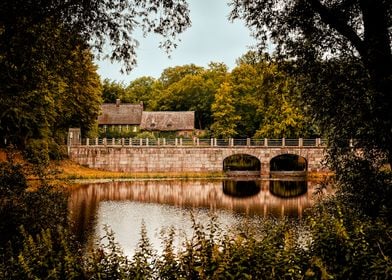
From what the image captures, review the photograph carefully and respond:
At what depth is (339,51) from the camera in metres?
9.04

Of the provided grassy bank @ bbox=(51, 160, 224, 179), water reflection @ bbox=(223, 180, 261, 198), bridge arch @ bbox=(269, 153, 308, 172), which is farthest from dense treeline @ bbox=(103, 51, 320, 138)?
grassy bank @ bbox=(51, 160, 224, 179)

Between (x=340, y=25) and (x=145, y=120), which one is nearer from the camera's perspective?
(x=340, y=25)

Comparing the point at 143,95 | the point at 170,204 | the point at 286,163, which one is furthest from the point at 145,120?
the point at 170,204

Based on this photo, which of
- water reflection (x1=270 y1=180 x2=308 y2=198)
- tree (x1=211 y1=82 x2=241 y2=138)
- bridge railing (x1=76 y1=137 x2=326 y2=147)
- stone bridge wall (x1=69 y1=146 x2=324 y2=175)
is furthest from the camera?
tree (x1=211 y1=82 x2=241 y2=138)

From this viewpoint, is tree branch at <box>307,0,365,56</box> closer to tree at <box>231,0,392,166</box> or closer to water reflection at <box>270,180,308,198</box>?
tree at <box>231,0,392,166</box>

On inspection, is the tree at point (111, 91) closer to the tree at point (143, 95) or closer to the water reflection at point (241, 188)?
the tree at point (143, 95)

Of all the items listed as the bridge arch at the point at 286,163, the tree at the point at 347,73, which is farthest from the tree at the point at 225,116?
the tree at the point at 347,73

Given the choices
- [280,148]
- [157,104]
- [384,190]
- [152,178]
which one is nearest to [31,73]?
[384,190]

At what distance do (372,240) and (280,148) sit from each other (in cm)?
4093

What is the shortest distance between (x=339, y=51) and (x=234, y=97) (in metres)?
48.4

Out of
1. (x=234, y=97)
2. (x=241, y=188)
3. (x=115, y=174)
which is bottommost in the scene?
(x=241, y=188)

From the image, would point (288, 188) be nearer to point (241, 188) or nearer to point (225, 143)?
point (241, 188)

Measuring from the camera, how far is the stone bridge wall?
154 feet

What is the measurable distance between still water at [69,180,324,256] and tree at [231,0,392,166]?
6.29 metres
